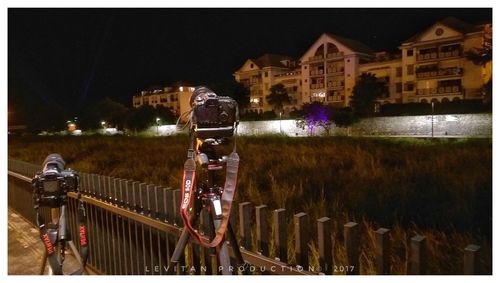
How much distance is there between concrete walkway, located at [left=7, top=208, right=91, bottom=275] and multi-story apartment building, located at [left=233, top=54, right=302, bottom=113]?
121 ft

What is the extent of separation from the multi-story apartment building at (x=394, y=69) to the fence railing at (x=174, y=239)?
25708 mm

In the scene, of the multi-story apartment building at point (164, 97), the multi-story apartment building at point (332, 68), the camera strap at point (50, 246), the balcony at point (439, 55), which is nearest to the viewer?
the camera strap at point (50, 246)

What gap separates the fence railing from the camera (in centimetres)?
173

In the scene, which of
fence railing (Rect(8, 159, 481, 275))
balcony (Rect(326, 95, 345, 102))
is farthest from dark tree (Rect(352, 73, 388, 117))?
fence railing (Rect(8, 159, 481, 275))

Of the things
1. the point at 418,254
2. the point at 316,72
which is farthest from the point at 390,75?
the point at 418,254

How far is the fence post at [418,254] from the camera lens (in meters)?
1.50

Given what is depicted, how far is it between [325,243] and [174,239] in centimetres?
115

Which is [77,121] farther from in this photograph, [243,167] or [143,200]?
[143,200]

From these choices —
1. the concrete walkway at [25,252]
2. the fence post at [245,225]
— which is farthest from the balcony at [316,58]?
the fence post at [245,225]

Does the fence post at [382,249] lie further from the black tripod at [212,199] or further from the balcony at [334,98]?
the balcony at [334,98]

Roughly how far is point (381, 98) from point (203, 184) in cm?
3354

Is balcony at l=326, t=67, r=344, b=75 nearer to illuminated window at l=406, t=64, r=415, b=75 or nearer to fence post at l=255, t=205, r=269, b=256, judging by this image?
illuminated window at l=406, t=64, r=415, b=75

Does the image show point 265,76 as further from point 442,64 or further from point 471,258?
point 471,258
